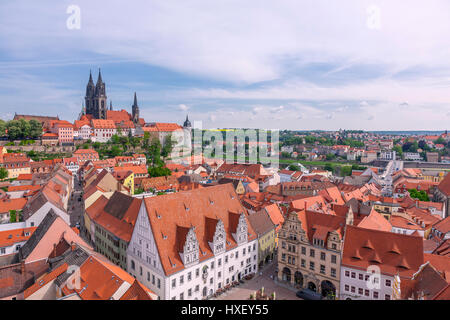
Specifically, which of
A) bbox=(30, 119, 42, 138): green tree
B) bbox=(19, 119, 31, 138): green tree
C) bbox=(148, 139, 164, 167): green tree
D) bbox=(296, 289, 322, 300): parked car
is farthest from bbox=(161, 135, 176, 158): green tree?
bbox=(296, 289, 322, 300): parked car

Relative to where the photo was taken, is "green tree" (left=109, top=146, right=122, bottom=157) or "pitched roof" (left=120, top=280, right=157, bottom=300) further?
"green tree" (left=109, top=146, right=122, bottom=157)

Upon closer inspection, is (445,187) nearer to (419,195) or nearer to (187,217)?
(419,195)

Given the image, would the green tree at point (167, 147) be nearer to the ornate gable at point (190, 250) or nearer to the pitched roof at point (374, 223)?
the pitched roof at point (374, 223)

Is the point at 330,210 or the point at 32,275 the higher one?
the point at 330,210

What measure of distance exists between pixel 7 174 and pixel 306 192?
77808mm

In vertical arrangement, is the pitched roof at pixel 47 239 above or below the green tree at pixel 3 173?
below

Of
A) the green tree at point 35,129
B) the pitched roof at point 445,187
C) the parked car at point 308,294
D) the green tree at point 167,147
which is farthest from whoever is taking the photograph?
the green tree at point 167,147

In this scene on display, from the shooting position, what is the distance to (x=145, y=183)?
70.1 meters

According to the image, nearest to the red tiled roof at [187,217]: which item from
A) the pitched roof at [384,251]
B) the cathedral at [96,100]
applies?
the pitched roof at [384,251]

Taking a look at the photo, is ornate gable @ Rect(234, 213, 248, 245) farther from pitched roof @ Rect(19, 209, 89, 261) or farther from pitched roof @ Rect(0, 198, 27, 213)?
pitched roof @ Rect(0, 198, 27, 213)

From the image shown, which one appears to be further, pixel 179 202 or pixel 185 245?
pixel 179 202
